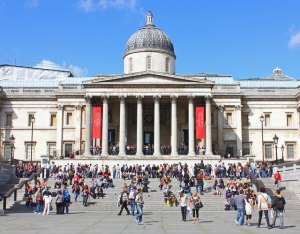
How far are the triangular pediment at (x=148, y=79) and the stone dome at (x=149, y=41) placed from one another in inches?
283

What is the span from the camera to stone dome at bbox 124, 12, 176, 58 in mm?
62250

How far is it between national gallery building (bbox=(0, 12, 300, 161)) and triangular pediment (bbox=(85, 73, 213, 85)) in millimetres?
112

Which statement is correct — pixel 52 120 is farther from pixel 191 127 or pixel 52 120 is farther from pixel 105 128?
pixel 191 127

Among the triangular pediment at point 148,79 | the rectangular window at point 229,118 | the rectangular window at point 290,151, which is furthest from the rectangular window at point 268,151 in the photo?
the triangular pediment at point 148,79

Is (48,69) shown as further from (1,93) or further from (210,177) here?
(210,177)

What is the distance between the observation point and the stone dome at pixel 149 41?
62.2 m

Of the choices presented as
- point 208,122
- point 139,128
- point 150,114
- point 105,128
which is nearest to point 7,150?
→ point 105,128

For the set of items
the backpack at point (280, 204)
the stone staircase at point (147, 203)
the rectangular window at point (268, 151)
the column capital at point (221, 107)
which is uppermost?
the column capital at point (221, 107)

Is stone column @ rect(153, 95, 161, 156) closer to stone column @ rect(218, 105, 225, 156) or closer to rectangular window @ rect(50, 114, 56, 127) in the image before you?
stone column @ rect(218, 105, 225, 156)

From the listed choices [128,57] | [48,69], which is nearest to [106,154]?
[128,57]

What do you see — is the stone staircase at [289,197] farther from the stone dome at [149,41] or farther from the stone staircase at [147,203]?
the stone dome at [149,41]

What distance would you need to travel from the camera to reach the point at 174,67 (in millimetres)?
64188

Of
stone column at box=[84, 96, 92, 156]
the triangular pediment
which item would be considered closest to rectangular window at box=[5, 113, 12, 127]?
stone column at box=[84, 96, 92, 156]

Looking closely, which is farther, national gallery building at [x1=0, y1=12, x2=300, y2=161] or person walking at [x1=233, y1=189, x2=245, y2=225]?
national gallery building at [x1=0, y1=12, x2=300, y2=161]
